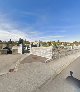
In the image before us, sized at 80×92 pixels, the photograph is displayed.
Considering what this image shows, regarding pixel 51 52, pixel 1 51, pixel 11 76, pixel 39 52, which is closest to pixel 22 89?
pixel 11 76

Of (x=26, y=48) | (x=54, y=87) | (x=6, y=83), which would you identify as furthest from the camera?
(x=26, y=48)

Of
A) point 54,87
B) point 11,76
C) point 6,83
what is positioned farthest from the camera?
point 11,76

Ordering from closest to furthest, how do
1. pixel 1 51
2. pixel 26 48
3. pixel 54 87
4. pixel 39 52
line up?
1. pixel 54 87
2. pixel 39 52
3. pixel 1 51
4. pixel 26 48

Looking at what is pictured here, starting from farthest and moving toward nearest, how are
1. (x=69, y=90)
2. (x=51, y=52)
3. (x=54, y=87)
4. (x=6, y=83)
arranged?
1. (x=51, y=52)
2. (x=6, y=83)
3. (x=54, y=87)
4. (x=69, y=90)

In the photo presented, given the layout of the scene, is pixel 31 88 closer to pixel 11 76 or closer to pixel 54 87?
pixel 54 87

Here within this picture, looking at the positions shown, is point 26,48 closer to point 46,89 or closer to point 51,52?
point 51,52

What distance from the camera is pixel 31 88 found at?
10.7m

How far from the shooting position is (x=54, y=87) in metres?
10.8

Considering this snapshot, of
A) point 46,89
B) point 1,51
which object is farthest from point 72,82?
point 1,51

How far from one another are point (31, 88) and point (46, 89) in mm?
846

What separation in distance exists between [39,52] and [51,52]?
4.12 m

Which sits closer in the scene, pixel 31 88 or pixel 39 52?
pixel 31 88

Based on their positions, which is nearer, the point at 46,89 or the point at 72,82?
the point at 46,89

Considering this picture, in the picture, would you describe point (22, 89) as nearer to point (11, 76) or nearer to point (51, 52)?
point (11, 76)
